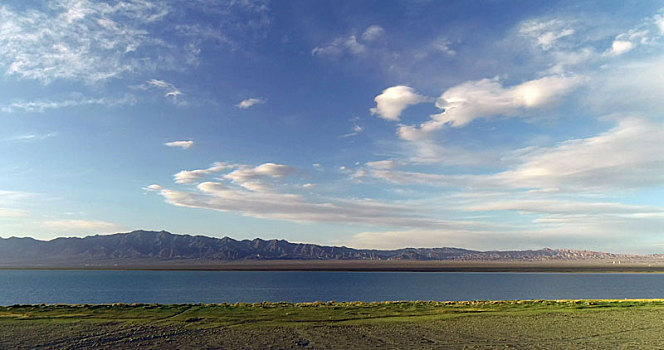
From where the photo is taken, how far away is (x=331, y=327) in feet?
121

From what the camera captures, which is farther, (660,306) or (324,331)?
(660,306)

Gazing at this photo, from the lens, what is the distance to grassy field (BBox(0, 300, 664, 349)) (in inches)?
1208

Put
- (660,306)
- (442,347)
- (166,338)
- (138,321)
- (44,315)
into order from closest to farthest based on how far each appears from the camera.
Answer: (442,347) → (166,338) → (138,321) → (44,315) → (660,306)

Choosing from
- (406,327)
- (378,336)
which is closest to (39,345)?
(378,336)

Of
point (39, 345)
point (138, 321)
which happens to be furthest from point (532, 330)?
point (39, 345)

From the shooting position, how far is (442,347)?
29484 mm

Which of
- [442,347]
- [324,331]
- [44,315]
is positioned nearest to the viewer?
[442,347]

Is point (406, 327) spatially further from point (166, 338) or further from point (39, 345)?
point (39, 345)

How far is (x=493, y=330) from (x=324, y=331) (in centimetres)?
1402

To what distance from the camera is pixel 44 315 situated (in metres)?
43.3

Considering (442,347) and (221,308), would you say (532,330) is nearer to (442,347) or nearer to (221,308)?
(442,347)

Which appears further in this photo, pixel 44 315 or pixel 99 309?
pixel 99 309

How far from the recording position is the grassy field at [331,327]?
3069 cm

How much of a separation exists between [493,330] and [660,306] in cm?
3181
